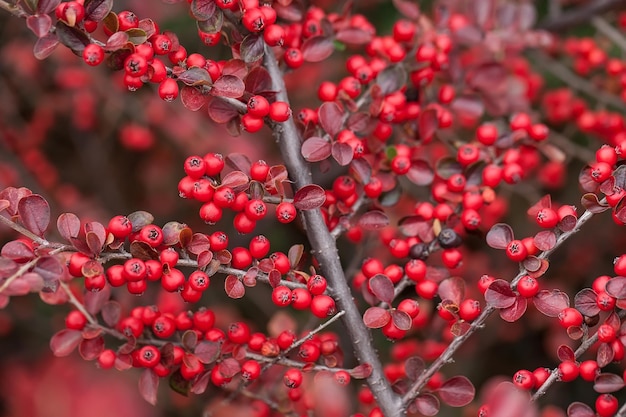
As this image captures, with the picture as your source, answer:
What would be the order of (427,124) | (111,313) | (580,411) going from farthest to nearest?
1. (427,124)
2. (111,313)
3. (580,411)

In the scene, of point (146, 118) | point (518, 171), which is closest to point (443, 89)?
point (518, 171)

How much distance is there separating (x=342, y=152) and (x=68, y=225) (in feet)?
1.32

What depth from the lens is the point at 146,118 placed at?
6.84 feet

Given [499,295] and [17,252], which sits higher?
[17,252]

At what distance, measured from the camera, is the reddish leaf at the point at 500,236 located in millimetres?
1008

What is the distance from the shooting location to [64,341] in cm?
103

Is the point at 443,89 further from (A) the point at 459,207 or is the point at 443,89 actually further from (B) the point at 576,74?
(B) the point at 576,74

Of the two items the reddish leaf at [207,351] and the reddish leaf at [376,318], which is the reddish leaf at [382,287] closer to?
the reddish leaf at [376,318]

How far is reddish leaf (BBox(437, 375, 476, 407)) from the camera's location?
1.01 meters

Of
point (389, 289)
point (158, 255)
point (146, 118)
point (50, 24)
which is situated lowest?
point (146, 118)

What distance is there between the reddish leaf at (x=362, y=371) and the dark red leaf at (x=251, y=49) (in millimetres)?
475

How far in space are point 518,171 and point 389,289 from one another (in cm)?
33

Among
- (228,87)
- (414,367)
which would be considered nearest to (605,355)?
(414,367)

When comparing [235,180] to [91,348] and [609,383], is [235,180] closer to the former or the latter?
[91,348]
